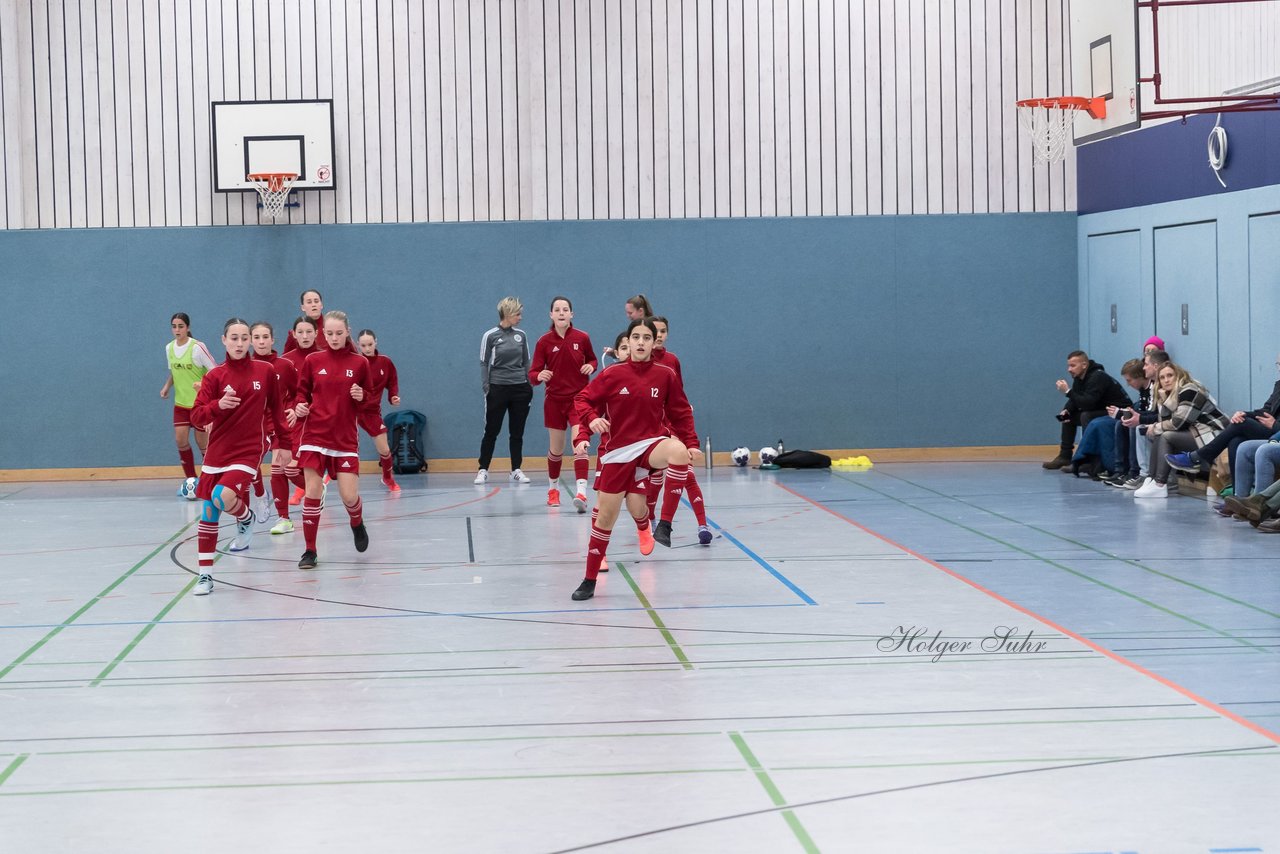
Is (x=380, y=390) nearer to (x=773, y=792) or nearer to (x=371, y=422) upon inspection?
(x=371, y=422)

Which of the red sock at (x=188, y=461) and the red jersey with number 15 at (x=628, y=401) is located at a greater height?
the red jersey with number 15 at (x=628, y=401)

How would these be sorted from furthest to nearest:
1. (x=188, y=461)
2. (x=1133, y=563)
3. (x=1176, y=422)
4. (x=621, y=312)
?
(x=621, y=312)
(x=188, y=461)
(x=1176, y=422)
(x=1133, y=563)

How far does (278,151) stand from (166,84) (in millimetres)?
1682

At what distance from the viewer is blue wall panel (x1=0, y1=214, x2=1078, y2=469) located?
60.7 ft

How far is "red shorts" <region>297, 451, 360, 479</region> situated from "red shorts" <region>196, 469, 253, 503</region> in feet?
2.88

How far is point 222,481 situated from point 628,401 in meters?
2.80

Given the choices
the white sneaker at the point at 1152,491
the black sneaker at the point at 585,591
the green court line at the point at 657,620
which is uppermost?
the white sneaker at the point at 1152,491

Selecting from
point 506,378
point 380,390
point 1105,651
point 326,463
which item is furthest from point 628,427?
point 506,378

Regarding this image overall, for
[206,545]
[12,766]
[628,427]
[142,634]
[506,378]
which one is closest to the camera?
[12,766]

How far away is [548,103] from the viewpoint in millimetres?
18719

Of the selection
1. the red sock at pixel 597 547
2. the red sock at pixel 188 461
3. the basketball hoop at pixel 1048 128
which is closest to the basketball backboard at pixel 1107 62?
the basketball hoop at pixel 1048 128

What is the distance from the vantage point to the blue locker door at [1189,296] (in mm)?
15242

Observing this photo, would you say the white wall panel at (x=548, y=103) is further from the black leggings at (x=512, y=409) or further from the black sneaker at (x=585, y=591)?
the black sneaker at (x=585, y=591)

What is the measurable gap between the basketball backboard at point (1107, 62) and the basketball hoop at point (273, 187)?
374 inches
